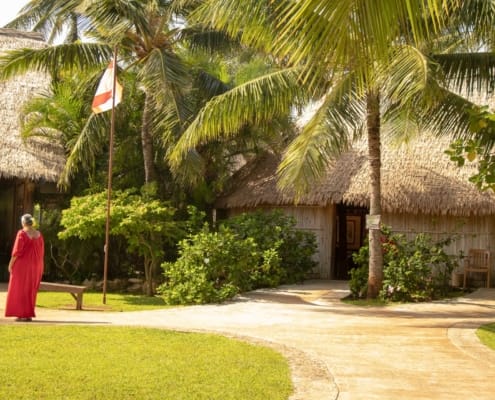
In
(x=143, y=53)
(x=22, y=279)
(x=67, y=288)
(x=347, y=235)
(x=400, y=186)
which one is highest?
(x=143, y=53)

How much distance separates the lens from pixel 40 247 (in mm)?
8344

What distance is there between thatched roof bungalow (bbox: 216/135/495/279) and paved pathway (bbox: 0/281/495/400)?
2253 millimetres

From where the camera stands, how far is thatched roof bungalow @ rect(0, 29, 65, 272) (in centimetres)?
1375

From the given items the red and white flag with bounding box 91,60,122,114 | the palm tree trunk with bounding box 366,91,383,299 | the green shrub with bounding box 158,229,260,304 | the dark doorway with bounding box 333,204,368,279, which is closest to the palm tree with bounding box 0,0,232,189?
the red and white flag with bounding box 91,60,122,114

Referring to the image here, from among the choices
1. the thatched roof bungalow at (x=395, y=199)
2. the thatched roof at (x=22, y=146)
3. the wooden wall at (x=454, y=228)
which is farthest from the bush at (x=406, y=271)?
the thatched roof at (x=22, y=146)

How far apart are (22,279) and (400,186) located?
8945 millimetres

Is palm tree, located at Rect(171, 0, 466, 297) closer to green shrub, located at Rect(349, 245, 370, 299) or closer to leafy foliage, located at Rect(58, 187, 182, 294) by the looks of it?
green shrub, located at Rect(349, 245, 370, 299)

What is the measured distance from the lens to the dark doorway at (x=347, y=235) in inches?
671

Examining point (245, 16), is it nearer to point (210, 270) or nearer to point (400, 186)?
point (210, 270)

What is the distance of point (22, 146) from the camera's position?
1435 centimetres

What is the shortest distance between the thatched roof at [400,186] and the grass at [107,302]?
14.8 ft

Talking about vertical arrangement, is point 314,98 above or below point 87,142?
above

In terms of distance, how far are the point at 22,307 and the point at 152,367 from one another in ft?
10.3

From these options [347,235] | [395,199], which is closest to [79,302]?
[395,199]
